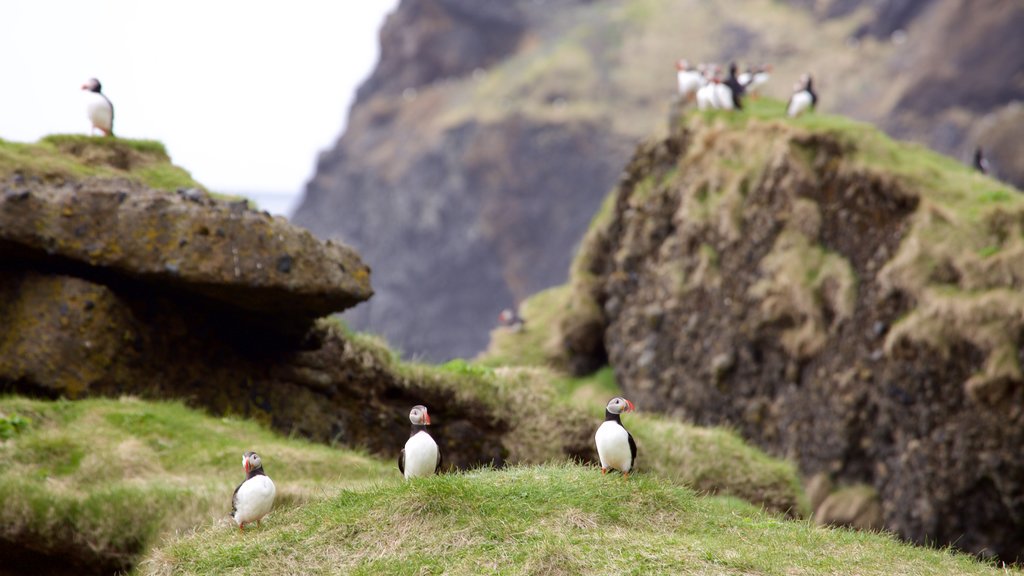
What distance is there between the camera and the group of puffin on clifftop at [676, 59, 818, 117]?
65.6ft

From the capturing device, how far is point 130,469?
10367 mm

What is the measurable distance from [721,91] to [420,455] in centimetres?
1442

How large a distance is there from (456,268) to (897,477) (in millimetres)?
70196

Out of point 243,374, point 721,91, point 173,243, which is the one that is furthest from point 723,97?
point 173,243

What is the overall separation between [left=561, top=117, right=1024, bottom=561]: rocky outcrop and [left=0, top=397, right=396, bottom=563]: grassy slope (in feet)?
29.6

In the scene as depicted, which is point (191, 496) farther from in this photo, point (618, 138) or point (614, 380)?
point (618, 138)

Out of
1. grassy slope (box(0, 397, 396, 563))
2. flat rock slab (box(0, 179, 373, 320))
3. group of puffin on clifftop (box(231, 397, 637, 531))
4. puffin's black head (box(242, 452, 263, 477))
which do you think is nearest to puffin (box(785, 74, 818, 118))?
flat rock slab (box(0, 179, 373, 320))

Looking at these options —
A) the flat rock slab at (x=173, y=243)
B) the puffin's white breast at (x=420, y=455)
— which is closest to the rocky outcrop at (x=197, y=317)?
the flat rock slab at (x=173, y=243)

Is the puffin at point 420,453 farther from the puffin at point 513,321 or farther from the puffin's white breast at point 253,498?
the puffin at point 513,321

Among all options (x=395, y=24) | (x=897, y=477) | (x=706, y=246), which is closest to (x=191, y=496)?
(x=897, y=477)

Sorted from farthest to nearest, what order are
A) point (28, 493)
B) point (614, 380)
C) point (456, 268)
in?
point (456, 268)
point (614, 380)
point (28, 493)

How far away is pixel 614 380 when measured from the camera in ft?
74.3

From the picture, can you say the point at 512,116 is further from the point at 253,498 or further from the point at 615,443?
the point at 253,498

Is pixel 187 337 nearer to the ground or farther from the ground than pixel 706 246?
nearer to the ground
